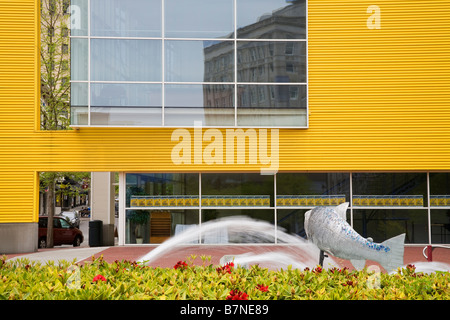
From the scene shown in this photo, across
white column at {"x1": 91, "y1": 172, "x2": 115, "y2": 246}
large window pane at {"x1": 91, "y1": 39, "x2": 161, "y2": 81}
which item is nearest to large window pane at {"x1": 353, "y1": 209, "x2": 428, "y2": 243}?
large window pane at {"x1": 91, "y1": 39, "x2": 161, "y2": 81}

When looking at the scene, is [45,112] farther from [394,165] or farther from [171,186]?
[394,165]

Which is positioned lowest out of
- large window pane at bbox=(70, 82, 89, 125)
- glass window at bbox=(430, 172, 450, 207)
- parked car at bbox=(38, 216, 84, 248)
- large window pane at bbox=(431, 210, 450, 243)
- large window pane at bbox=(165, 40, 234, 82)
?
parked car at bbox=(38, 216, 84, 248)

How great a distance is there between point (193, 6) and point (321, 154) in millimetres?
6545

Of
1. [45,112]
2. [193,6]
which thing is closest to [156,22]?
[193,6]

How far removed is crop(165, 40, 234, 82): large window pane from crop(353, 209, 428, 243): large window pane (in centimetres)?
690

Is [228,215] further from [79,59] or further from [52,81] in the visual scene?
[52,81]

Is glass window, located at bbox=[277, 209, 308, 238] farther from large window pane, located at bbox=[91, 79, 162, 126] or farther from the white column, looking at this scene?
the white column

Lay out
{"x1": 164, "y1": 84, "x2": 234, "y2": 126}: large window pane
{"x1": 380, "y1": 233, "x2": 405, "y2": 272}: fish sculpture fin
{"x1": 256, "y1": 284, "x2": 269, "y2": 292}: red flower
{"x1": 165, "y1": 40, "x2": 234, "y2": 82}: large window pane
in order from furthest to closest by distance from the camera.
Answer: {"x1": 165, "y1": 40, "x2": 234, "y2": 82}: large window pane → {"x1": 164, "y1": 84, "x2": 234, "y2": 126}: large window pane → {"x1": 380, "y1": 233, "x2": 405, "y2": 272}: fish sculpture fin → {"x1": 256, "y1": 284, "x2": 269, "y2": 292}: red flower

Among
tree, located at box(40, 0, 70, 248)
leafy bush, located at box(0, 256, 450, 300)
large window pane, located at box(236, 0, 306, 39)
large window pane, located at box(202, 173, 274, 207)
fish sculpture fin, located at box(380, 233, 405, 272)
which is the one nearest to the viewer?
leafy bush, located at box(0, 256, 450, 300)

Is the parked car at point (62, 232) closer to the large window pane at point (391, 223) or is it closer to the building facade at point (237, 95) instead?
the building facade at point (237, 95)

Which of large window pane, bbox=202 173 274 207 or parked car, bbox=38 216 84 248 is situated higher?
large window pane, bbox=202 173 274 207

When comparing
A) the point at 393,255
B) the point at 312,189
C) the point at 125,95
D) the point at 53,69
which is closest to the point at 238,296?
the point at 393,255

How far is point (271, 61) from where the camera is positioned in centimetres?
1794

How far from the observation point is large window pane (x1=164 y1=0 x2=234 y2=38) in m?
17.9
